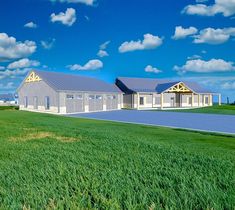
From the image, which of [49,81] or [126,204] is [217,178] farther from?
[49,81]

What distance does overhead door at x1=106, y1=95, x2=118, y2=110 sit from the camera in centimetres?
3830

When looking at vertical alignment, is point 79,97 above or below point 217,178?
above

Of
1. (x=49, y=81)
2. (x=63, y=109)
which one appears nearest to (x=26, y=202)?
(x=63, y=109)

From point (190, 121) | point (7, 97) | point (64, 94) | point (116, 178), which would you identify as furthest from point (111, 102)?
point (7, 97)

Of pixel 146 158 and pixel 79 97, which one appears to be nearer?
pixel 146 158

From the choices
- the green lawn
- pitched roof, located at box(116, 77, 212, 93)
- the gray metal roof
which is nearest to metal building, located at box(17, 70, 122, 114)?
the gray metal roof

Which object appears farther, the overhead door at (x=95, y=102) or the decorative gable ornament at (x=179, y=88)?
the decorative gable ornament at (x=179, y=88)

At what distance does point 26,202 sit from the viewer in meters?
4.23

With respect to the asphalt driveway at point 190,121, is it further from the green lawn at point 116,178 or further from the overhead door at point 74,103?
the green lawn at point 116,178

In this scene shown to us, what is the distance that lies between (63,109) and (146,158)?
2570 cm

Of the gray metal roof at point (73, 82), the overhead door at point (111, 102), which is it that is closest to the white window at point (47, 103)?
Answer: the gray metal roof at point (73, 82)

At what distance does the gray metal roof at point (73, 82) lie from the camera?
1305 inches

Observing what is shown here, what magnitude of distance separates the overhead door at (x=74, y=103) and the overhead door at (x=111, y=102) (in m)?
5.21

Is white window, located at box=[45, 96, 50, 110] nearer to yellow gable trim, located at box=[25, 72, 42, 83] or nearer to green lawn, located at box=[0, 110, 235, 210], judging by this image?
yellow gable trim, located at box=[25, 72, 42, 83]
